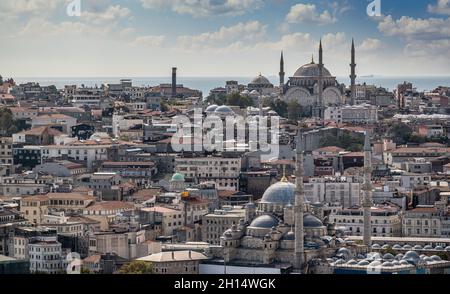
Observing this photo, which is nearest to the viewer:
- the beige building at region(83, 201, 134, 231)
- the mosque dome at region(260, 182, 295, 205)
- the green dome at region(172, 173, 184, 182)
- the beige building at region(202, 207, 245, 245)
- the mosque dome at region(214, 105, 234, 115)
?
the mosque dome at region(260, 182, 295, 205)

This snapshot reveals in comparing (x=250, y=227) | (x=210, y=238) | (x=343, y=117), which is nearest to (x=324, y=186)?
(x=210, y=238)

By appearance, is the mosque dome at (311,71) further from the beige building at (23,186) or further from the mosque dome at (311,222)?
the mosque dome at (311,222)

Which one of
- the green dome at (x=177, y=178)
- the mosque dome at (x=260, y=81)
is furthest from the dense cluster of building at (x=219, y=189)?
the mosque dome at (x=260, y=81)

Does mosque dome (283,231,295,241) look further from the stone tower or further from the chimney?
the chimney

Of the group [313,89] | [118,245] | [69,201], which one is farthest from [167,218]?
[313,89]

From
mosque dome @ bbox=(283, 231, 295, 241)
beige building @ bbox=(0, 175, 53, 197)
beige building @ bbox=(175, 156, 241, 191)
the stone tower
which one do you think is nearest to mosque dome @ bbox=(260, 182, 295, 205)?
mosque dome @ bbox=(283, 231, 295, 241)

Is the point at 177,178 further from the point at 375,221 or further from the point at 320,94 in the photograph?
the point at 320,94
